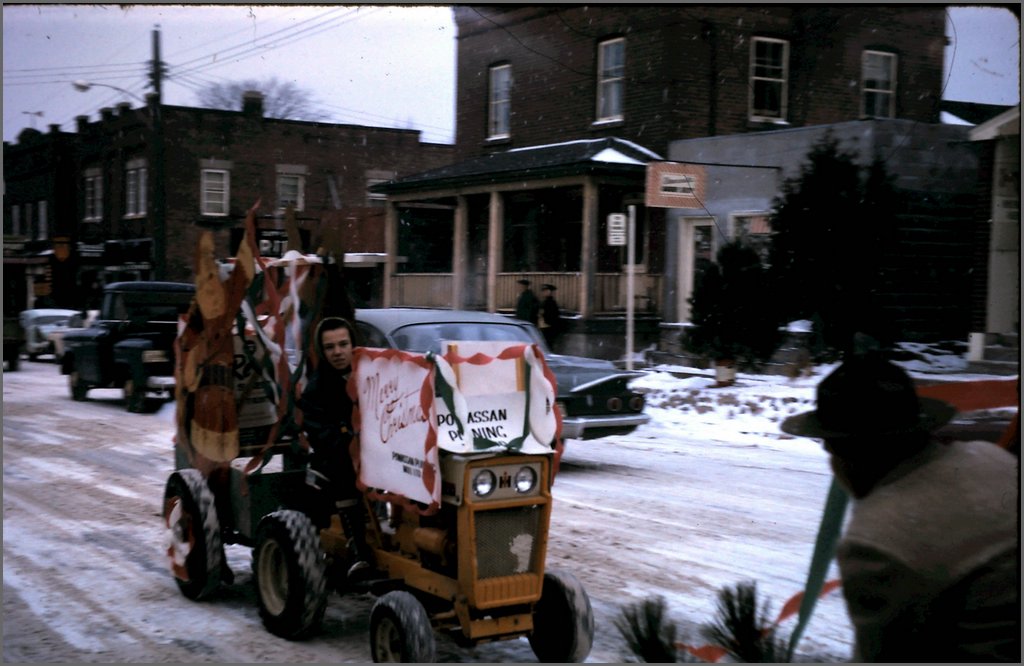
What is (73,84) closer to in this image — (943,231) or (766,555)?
(766,555)

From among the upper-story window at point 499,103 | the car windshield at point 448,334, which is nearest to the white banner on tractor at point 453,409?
the car windshield at point 448,334

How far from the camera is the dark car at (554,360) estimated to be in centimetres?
962

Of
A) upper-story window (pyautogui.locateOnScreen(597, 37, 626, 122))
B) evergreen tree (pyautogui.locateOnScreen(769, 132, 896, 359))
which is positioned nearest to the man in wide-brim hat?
evergreen tree (pyautogui.locateOnScreen(769, 132, 896, 359))

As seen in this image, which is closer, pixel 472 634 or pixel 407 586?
pixel 472 634

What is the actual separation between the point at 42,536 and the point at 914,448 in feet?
22.9

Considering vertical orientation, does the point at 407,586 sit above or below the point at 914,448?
below

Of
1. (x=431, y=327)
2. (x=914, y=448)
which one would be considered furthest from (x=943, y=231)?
(x=914, y=448)

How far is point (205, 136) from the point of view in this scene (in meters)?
26.7

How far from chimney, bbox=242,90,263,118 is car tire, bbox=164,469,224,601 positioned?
6.75m

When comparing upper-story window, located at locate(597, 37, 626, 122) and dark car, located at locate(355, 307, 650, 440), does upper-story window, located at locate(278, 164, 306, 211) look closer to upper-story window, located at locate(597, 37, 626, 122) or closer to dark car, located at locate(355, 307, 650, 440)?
upper-story window, located at locate(597, 37, 626, 122)

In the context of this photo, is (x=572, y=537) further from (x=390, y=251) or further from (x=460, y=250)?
(x=390, y=251)

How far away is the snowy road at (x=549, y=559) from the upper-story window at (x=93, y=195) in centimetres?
594

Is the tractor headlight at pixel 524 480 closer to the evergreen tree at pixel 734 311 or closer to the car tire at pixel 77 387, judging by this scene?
the evergreen tree at pixel 734 311

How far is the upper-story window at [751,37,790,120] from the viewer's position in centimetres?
1224
